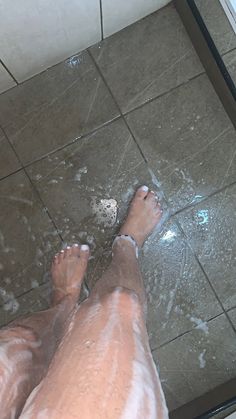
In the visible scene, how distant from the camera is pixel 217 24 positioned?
68.6 inches

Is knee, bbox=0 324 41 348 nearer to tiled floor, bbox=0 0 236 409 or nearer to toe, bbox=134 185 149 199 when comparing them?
tiled floor, bbox=0 0 236 409

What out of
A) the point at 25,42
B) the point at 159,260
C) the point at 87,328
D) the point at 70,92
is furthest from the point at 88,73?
the point at 87,328

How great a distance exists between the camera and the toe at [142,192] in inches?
74.2

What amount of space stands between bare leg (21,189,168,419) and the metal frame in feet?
2.73

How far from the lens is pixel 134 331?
1.15 meters

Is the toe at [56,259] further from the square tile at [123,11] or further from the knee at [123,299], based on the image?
the square tile at [123,11]

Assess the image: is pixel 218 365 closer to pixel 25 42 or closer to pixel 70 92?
pixel 70 92

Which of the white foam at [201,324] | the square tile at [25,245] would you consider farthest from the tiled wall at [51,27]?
the white foam at [201,324]

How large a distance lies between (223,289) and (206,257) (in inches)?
5.2

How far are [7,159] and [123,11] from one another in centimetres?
69

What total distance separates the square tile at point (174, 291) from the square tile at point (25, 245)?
1.24 ft

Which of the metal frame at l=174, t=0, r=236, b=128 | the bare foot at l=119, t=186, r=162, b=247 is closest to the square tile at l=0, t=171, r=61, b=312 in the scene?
the bare foot at l=119, t=186, r=162, b=247

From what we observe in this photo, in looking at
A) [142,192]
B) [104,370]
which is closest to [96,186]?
[142,192]

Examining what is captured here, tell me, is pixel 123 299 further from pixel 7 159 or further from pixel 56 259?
pixel 7 159
